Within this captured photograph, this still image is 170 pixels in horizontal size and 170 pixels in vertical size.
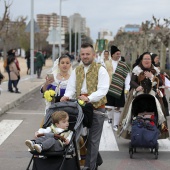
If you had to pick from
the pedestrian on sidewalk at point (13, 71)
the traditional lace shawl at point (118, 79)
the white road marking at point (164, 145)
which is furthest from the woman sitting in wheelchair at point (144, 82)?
the pedestrian on sidewalk at point (13, 71)

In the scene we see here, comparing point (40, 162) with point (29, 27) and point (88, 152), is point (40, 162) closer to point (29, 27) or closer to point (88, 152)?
point (88, 152)

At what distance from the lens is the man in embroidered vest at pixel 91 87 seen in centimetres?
601

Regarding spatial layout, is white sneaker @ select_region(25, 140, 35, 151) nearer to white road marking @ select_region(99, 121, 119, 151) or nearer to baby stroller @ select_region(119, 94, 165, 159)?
baby stroller @ select_region(119, 94, 165, 159)

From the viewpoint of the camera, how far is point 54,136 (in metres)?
5.42

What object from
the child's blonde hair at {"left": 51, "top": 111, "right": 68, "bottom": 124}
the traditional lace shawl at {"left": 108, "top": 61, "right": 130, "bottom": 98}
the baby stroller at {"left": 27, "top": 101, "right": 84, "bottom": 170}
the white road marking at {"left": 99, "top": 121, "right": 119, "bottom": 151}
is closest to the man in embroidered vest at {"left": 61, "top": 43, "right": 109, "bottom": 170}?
the baby stroller at {"left": 27, "top": 101, "right": 84, "bottom": 170}

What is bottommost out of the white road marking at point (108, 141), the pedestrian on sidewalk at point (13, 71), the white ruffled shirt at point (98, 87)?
the white road marking at point (108, 141)

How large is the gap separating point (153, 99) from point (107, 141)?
1.64 meters

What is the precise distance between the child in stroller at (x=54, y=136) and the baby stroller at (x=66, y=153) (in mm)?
72

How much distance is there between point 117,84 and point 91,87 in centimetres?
418

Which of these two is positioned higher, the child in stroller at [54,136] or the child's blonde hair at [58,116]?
the child's blonde hair at [58,116]

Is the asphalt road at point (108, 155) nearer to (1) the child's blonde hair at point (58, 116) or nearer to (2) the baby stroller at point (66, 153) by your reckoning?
(2) the baby stroller at point (66, 153)

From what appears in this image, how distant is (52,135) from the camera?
5.44 metres

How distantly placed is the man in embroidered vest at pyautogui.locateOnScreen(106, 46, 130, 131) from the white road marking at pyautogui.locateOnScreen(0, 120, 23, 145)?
92.4 inches

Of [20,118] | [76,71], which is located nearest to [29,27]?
[20,118]
